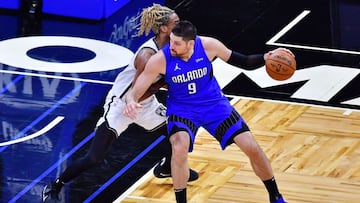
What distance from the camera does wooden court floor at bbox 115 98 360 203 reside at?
10.4 meters

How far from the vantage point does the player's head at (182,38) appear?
941 cm

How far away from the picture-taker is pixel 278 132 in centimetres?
1188

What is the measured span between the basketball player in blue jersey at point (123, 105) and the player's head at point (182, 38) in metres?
0.28

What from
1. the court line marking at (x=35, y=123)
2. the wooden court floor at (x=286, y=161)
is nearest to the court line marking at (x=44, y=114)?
the court line marking at (x=35, y=123)

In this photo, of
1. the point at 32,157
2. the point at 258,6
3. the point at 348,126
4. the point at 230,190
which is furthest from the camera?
the point at 258,6

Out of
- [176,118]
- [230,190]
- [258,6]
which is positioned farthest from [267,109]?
[258,6]

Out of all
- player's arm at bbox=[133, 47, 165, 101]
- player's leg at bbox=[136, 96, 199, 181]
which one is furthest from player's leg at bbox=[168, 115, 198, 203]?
player's leg at bbox=[136, 96, 199, 181]

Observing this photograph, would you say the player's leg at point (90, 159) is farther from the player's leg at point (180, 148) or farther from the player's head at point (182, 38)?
the player's head at point (182, 38)

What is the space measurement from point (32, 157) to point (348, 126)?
331cm

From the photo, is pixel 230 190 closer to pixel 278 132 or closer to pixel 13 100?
pixel 278 132

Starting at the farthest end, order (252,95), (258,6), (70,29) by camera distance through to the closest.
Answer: (258,6) → (70,29) → (252,95)

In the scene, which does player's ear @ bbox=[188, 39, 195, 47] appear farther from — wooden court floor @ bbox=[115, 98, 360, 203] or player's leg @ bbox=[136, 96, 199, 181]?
wooden court floor @ bbox=[115, 98, 360, 203]

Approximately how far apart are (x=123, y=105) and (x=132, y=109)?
2.44ft

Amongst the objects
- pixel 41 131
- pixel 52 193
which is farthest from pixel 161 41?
pixel 41 131
